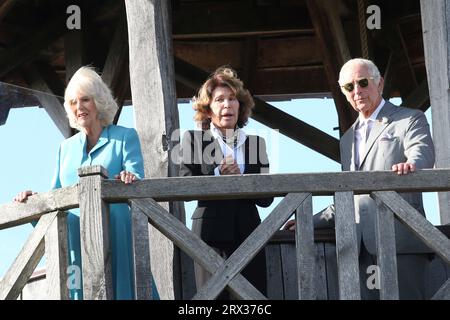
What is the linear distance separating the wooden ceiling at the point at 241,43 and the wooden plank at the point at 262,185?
121 inches

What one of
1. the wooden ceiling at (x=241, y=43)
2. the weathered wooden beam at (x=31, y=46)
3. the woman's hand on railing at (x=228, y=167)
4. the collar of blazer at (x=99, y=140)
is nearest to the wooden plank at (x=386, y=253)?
the woman's hand on railing at (x=228, y=167)

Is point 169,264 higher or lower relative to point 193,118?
lower

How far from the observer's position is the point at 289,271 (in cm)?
930

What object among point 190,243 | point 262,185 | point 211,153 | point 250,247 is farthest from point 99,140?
point 250,247

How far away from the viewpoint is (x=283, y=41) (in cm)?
1429

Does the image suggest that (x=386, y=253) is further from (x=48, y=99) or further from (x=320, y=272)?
(x=48, y=99)

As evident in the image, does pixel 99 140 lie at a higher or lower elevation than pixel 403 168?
higher

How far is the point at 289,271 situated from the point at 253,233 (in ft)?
3.90

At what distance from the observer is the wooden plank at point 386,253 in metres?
8.19

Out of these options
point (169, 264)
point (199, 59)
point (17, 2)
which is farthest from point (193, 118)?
point (199, 59)

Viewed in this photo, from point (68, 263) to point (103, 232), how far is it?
0.32 m

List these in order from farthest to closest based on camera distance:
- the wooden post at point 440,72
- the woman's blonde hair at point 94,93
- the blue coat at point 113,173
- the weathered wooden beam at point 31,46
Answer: the weathered wooden beam at point 31,46 → the wooden post at point 440,72 → the woman's blonde hair at point 94,93 → the blue coat at point 113,173

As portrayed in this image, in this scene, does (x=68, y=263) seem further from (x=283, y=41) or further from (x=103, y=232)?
(x=283, y=41)

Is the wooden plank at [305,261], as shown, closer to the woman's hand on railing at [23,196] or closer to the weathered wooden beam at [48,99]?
the woman's hand on railing at [23,196]
